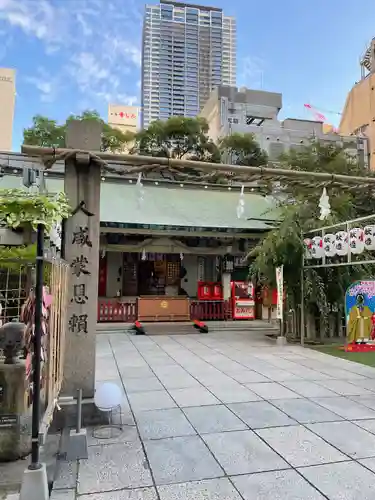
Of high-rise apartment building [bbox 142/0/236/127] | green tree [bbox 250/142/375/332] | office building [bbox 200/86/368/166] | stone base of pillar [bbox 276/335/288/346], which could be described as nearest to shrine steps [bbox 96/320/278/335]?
stone base of pillar [bbox 276/335/288/346]

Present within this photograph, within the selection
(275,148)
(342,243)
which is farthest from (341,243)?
(275,148)

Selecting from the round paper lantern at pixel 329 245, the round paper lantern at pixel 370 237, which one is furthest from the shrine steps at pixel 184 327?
the round paper lantern at pixel 370 237

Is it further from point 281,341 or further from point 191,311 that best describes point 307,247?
point 191,311

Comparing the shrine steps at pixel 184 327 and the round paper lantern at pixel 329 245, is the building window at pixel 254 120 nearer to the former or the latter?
the shrine steps at pixel 184 327

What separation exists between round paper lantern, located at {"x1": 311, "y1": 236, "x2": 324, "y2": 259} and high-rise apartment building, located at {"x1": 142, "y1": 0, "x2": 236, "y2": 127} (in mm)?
32405

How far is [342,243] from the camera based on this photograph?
28.7 ft

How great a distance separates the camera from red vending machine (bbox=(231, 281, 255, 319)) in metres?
15.1

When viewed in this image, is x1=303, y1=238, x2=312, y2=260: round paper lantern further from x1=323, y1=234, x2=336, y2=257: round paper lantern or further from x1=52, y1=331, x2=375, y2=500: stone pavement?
x1=52, y1=331, x2=375, y2=500: stone pavement

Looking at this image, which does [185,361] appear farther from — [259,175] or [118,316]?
[118,316]

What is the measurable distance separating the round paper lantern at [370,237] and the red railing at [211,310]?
7.88 meters

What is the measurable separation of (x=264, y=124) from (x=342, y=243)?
808 inches

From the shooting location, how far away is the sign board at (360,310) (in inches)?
366

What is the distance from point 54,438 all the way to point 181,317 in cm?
1043

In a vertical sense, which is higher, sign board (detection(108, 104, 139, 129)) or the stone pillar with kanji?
sign board (detection(108, 104, 139, 129))
